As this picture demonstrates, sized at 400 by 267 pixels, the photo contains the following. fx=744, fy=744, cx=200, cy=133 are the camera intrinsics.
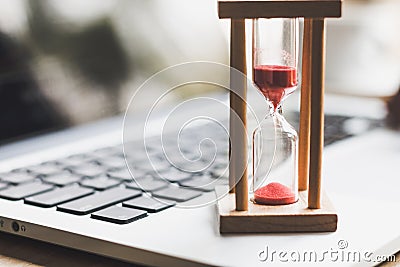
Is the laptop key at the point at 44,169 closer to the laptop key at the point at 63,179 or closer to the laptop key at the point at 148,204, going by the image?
the laptop key at the point at 63,179

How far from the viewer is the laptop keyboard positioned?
2.34ft

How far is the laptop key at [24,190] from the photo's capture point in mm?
756

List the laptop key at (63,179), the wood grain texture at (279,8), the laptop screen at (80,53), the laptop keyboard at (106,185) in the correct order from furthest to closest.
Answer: the laptop screen at (80,53)
the laptop key at (63,179)
the laptop keyboard at (106,185)
the wood grain texture at (279,8)

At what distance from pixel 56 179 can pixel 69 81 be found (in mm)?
211

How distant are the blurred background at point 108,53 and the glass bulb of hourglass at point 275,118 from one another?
0.37 m

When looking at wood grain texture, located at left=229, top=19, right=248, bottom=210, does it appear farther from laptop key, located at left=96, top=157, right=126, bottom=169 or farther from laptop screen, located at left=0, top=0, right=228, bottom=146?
laptop screen, located at left=0, top=0, right=228, bottom=146

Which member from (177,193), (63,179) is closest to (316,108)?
(177,193)

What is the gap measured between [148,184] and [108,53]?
12.5 inches

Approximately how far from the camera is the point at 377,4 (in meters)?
1.39

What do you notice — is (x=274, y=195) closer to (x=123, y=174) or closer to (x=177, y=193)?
(x=177, y=193)

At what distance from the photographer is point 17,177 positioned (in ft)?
2.75

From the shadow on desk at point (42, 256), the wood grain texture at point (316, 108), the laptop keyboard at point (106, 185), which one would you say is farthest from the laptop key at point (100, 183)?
the wood grain texture at point (316, 108)

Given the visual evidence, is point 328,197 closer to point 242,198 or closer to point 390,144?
point 242,198

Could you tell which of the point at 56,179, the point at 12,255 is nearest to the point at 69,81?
the point at 56,179
